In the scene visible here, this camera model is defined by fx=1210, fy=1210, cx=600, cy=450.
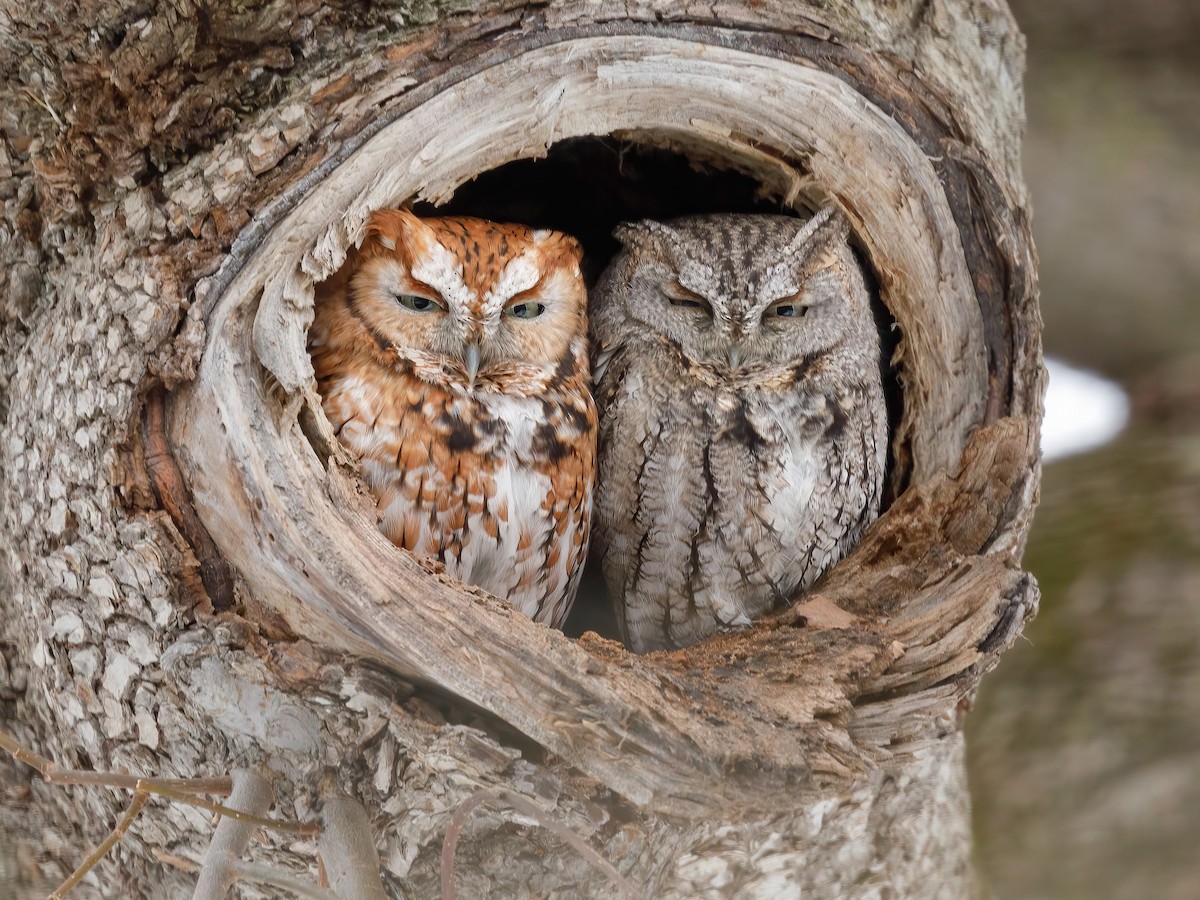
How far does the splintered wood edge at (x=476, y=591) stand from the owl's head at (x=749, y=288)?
0.46 ft

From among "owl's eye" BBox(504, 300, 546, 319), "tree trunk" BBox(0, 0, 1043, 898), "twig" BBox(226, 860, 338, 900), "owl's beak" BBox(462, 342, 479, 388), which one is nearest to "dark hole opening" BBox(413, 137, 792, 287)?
"tree trunk" BBox(0, 0, 1043, 898)

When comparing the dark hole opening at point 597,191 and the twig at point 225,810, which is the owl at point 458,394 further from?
the twig at point 225,810

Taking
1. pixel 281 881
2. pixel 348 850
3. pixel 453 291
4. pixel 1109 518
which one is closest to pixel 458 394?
pixel 453 291

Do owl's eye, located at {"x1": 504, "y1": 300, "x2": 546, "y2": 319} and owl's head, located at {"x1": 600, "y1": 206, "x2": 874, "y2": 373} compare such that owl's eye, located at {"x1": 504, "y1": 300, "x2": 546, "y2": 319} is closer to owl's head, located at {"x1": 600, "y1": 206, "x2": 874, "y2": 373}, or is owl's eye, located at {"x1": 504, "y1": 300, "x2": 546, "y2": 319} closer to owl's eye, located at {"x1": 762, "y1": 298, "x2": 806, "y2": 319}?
owl's head, located at {"x1": 600, "y1": 206, "x2": 874, "y2": 373}

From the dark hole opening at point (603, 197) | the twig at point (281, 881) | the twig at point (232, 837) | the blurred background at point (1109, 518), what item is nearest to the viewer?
the twig at point (281, 881)

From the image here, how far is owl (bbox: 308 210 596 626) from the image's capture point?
1972 mm

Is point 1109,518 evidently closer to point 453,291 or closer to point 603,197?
point 603,197

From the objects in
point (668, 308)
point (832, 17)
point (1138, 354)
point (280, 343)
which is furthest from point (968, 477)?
point (1138, 354)

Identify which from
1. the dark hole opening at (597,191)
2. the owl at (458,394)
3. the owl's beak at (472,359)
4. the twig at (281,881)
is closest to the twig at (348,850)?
the twig at (281,881)

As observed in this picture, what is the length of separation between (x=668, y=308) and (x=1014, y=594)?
2.75 feet

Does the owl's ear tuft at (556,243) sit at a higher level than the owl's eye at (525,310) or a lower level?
higher

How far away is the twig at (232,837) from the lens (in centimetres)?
143

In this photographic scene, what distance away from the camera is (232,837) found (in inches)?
58.1

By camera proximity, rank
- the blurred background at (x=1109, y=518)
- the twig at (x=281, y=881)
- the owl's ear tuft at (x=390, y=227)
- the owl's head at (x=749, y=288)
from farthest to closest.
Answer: the blurred background at (x=1109, y=518), the owl's head at (x=749, y=288), the owl's ear tuft at (x=390, y=227), the twig at (x=281, y=881)
